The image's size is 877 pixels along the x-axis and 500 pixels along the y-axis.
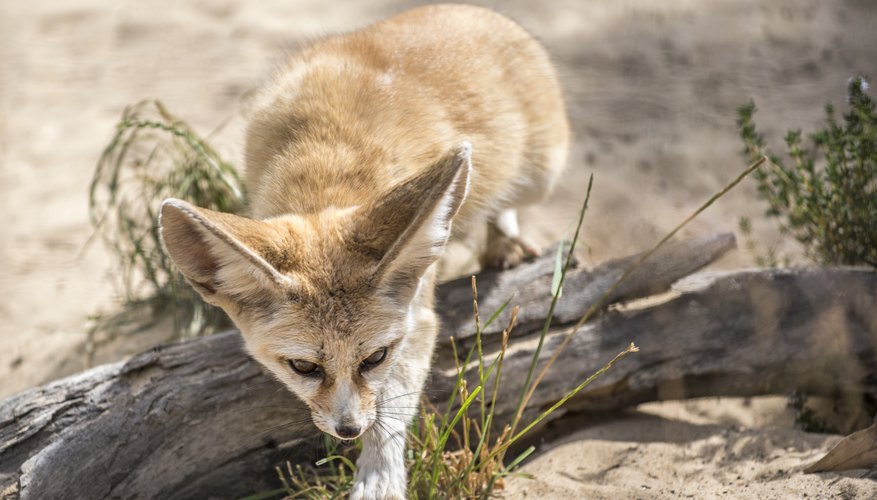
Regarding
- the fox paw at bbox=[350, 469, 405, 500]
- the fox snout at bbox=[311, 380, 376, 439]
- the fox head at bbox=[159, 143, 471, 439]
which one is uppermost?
the fox head at bbox=[159, 143, 471, 439]

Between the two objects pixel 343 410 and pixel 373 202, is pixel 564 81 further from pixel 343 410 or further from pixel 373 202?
pixel 343 410

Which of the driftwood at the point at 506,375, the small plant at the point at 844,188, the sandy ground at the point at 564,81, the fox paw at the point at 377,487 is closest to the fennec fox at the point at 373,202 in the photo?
the fox paw at the point at 377,487

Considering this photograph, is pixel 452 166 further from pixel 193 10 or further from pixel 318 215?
A: pixel 193 10

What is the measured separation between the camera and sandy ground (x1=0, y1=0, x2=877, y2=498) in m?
4.84

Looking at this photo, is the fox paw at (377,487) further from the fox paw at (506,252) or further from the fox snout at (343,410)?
the fox paw at (506,252)

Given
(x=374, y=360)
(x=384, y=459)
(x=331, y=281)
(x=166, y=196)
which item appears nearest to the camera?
(x=331, y=281)

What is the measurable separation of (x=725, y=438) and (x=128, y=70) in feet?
16.3

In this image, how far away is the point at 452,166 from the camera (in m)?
2.35

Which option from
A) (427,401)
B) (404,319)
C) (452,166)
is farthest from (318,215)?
(427,401)

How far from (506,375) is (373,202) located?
1069 mm

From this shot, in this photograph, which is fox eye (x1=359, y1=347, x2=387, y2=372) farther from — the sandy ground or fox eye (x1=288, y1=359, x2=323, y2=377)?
the sandy ground

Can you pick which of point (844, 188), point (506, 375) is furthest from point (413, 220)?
point (844, 188)

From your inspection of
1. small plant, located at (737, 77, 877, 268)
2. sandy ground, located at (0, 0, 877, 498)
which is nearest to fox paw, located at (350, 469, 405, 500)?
sandy ground, located at (0, 0, 877, 498)

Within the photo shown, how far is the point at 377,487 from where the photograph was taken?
2.77 meters
